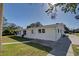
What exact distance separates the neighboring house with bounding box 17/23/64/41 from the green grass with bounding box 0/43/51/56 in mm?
190

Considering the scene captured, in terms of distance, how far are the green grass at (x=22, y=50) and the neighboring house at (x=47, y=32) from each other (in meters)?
0.19

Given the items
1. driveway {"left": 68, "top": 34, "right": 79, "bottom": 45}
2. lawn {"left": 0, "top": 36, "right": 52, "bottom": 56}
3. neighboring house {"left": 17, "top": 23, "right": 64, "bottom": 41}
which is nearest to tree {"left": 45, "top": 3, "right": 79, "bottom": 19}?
neighboring house {"left": 17, "top": 23, "right": 64, "bottom": 41}

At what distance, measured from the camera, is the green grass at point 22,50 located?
10.0 ft

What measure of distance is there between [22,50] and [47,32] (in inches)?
20.6

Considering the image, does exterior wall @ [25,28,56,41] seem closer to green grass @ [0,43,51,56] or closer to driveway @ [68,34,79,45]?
green grass @ [0,43,51,56]

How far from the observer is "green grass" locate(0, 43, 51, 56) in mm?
3053

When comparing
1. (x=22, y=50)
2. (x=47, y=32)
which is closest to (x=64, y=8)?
(x=47, y=32)

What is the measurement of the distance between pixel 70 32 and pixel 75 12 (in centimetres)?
35

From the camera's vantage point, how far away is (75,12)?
307cm

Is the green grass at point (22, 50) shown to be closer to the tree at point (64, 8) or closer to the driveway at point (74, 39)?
the driveway at point (74, 39)

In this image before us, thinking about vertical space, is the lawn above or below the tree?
below

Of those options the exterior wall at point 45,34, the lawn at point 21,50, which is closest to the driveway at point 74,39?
the exterior wall at point 45,34

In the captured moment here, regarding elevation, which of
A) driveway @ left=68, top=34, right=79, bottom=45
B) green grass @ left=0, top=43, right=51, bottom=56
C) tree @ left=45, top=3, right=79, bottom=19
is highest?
tree @ left=45, top=3, right=79, bottom=19

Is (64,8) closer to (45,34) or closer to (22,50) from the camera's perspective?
(45,34)
